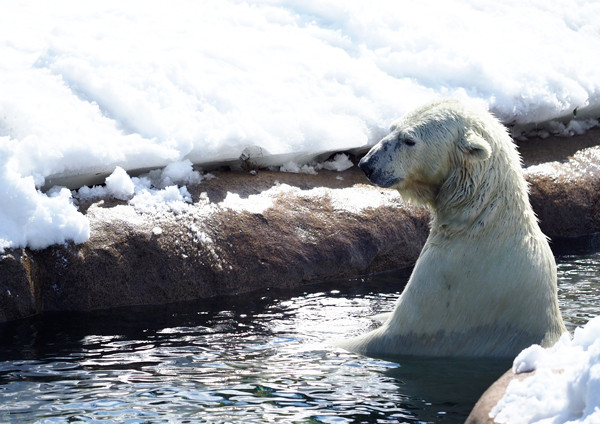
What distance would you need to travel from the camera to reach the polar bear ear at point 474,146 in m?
5.53

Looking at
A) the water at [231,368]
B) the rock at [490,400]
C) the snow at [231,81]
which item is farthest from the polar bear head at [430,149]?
the snow at [231,81]

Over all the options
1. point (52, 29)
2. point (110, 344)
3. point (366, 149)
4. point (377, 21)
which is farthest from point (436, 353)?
point (377, 21)

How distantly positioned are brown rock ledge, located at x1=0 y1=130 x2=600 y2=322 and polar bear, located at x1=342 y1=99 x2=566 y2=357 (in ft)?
6.28

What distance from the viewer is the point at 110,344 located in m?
6.10

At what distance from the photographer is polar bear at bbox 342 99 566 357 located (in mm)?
5473

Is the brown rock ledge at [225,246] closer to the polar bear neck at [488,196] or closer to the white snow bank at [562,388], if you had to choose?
the polar bear neck at [488,196]

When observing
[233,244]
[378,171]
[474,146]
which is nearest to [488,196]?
[474,146]

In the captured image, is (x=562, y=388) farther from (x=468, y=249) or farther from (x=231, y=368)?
(x=231, y=368)

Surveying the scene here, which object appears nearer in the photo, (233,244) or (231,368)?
(231,368)

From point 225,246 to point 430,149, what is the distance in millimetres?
2342

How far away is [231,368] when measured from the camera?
18.3 ft

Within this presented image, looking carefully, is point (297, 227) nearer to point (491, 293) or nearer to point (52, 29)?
point (491, 293)

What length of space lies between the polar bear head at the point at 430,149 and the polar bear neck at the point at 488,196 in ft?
0.18

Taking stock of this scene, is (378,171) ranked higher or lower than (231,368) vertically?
higher
